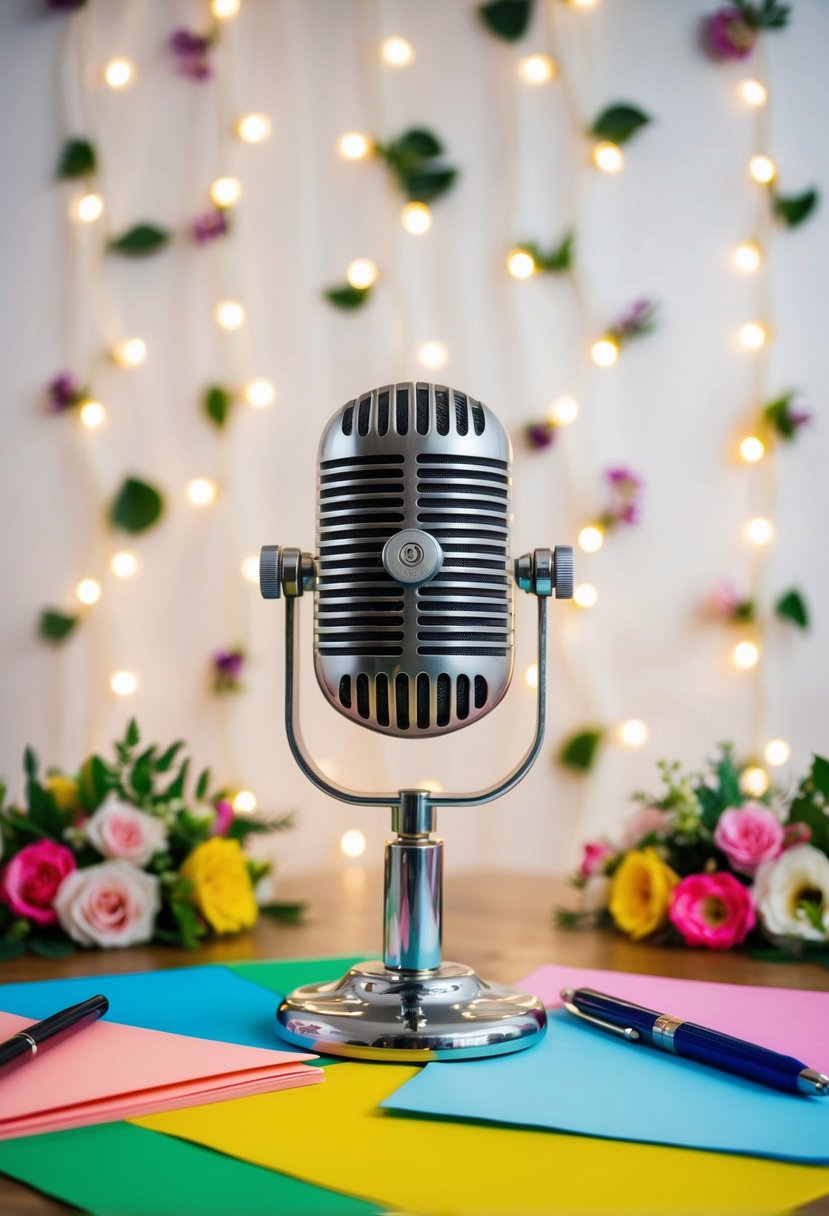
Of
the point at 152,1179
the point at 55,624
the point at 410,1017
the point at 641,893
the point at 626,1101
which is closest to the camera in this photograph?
the point at 152,1179

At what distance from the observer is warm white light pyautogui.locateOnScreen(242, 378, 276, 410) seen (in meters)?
2.20

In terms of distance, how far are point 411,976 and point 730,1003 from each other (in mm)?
255

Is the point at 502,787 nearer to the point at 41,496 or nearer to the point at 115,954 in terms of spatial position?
the point at 115,954

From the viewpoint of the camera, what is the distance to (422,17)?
2213 millimetres

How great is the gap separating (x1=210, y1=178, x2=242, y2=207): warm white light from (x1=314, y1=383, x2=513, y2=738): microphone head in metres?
1.52

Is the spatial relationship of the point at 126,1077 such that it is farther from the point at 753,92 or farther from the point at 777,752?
the point at 753,92

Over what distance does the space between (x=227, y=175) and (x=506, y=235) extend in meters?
0.53

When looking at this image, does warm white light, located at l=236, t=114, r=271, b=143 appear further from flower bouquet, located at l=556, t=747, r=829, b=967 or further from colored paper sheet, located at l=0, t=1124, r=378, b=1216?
colored paper sheet, located at l=0, t=1124, r=378, b=1216

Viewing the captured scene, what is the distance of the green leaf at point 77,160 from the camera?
2156 mm

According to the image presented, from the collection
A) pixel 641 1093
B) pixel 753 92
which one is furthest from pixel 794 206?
pixel 641 1093

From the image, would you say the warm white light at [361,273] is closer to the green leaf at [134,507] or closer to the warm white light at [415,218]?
the warm white light at [415,218]

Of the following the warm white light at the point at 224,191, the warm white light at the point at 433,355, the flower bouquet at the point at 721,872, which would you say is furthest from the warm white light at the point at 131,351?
the flower bouquet at the point at 721,872

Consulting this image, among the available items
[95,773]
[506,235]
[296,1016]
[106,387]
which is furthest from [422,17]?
[296,1016]

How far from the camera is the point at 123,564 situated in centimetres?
219
